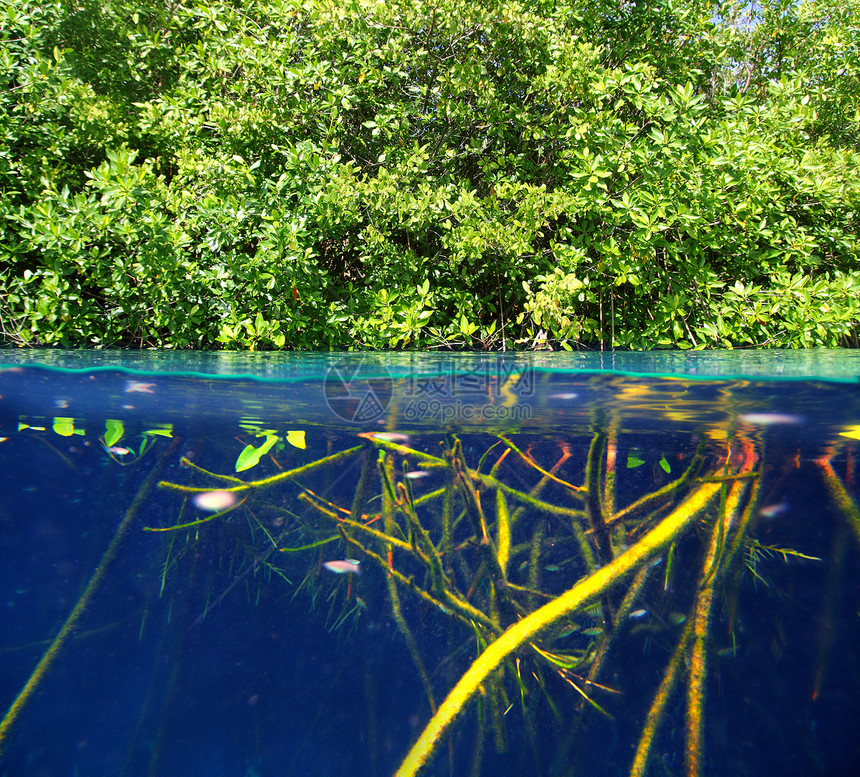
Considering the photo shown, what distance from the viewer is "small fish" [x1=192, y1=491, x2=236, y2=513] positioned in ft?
18.6

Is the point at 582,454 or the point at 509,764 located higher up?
the point at 582,454

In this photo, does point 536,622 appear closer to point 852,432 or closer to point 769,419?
point 769,419

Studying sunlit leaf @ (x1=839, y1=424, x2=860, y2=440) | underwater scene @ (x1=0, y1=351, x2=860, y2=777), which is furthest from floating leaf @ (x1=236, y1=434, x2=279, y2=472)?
sunlit leaf @ (x1=839, y1=424, x2=860, y2=440)

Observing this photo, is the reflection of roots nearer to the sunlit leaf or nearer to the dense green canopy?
the sunlit leaf

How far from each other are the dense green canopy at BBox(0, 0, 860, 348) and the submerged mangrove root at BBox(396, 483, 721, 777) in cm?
176

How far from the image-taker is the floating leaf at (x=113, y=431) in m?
4.99

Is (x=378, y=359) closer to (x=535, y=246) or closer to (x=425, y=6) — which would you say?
(x=535, y=246)

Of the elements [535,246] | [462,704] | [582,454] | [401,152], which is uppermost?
[401,152]

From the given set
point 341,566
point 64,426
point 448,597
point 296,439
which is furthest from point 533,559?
point 64,426

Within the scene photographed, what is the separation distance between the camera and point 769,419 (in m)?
3.80

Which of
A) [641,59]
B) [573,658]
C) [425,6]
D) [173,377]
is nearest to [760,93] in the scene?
[641,59]

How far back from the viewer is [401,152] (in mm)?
5340

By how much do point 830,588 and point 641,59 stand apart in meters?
4.87

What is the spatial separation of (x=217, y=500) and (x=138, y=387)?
7.51ft
